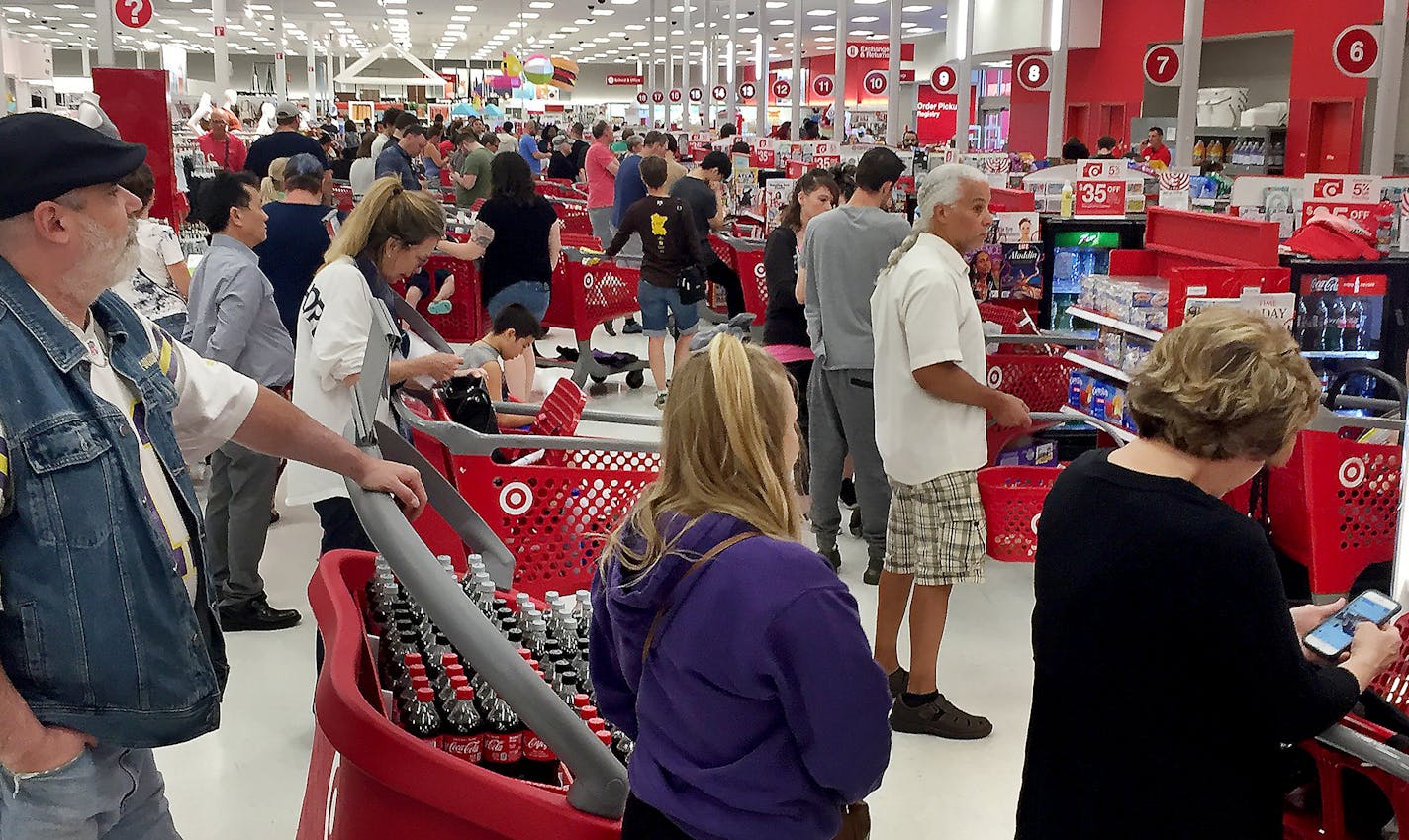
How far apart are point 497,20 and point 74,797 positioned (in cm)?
4066

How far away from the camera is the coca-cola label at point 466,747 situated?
194cm

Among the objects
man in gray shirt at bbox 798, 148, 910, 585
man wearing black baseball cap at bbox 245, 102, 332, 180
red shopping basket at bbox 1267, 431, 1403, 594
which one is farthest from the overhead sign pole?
red shopping basket at bbox 1267, 431, 1403, 594

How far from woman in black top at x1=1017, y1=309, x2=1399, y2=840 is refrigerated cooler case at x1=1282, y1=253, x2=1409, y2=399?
3275 millimetres

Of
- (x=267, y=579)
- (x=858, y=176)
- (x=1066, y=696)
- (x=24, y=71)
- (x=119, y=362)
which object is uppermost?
(x=24, y=71)

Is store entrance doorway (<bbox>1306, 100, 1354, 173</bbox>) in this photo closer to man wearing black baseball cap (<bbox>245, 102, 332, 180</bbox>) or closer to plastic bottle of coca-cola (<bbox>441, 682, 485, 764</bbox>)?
man wearing black baseball cap (<bbox>245, 102, 332, 180</bbox>)

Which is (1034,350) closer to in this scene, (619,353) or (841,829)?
(619,353)

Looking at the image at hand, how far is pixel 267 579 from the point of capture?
5379 mm

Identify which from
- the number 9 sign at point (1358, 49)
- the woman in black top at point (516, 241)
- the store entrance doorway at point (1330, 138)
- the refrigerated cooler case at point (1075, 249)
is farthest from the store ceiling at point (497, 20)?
the refrigerated cooler case at point (1075, 249)

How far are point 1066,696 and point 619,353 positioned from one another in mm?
7217

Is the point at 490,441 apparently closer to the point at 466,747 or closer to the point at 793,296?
the point at 466,747

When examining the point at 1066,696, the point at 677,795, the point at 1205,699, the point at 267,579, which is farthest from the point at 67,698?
the point at 267,579

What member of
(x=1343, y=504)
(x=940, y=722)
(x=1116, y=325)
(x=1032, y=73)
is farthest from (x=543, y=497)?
(x=1032, y=73)

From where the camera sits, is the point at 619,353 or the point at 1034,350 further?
the point at 619,353

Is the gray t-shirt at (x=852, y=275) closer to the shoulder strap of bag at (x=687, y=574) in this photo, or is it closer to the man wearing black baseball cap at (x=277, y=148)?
the shoulder strap of bag at (x=687, y=574)
